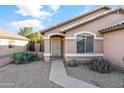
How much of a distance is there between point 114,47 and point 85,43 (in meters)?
2.62

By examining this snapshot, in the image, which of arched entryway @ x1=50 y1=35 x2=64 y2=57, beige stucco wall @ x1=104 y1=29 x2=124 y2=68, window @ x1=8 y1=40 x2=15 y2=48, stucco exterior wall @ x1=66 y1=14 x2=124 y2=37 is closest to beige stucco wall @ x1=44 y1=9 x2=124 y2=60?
stucco exterior wall @ x1=66 y1=14 x2=124 y2=37

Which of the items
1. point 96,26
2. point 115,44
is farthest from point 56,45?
point 115,44

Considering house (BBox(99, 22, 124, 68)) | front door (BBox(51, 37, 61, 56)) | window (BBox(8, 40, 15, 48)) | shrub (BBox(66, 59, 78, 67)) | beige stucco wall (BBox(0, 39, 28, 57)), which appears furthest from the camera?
window (BBox(8, 40, 15, 48))

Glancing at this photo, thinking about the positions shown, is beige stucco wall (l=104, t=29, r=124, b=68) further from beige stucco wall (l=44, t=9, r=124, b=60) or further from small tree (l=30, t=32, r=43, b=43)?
small tree (l=30, t=32, r=43, b=43)

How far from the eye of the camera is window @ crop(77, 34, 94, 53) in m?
11.7

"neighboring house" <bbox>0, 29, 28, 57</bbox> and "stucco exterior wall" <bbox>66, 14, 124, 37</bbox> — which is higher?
"stucco exterior wall" <bbox>66, 14, 124, 37</bbox>

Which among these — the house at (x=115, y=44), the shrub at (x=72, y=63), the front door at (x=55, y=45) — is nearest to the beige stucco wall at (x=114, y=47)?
the house at (x=115, y=44)

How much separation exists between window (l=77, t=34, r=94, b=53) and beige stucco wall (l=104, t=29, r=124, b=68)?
51.7 inches

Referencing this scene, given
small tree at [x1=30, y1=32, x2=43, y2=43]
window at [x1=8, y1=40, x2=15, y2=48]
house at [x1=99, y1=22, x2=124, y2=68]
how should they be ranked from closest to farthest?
house at [x1=99, y1=22, x2=124, y2=68] → window at [x1=8, y1=40, x2=15, y2=48] → small tree at [x1=30, y1=32, x2=43, y2=43]

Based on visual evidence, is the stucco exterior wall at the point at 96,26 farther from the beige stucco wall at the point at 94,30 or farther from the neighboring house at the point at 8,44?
the neighboring house at the point at 8,44

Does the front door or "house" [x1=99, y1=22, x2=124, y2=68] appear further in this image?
the front door

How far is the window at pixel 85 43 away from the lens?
38.5 ft
